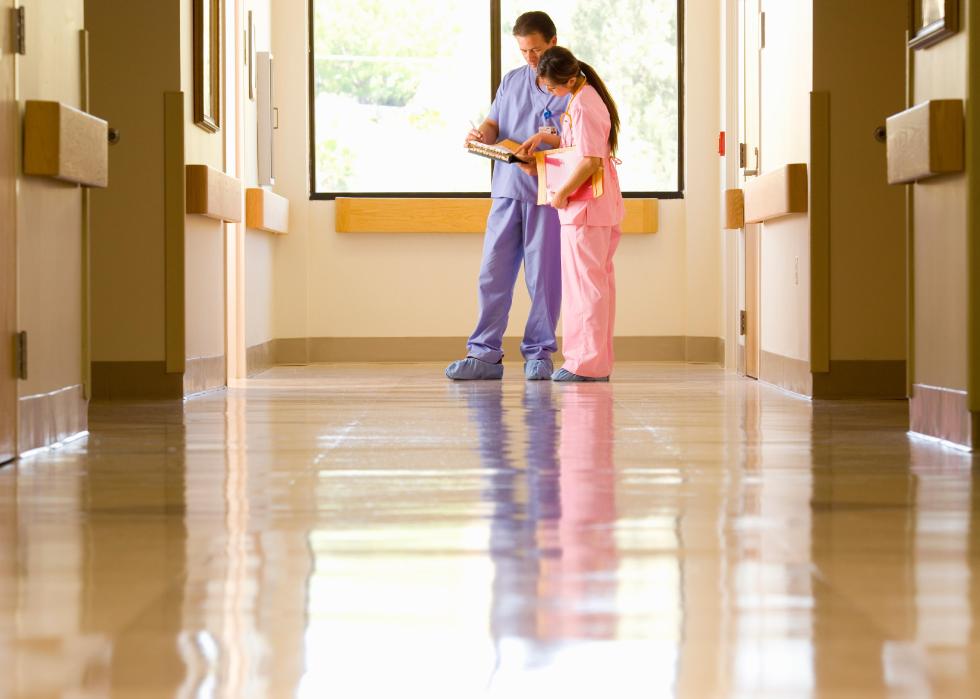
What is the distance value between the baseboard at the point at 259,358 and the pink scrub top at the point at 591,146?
1831mm

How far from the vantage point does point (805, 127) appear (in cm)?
523

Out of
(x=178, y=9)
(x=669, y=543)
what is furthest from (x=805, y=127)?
(x=669, y=543)

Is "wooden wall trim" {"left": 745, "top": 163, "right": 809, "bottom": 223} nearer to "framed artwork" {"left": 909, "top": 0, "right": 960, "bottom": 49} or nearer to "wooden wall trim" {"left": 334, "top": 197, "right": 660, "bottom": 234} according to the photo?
"framed artwork" {"left": 909, "top": 0, "right": 960, "bottom": 49}

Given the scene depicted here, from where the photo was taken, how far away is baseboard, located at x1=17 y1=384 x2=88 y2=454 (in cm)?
331

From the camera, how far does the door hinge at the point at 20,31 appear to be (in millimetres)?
3299

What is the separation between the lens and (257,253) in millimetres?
7371

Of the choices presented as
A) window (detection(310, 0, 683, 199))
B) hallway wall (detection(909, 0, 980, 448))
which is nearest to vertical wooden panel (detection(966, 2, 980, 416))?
hallway wall (detection(909, 0, 980, 448))

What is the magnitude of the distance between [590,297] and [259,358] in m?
2.20

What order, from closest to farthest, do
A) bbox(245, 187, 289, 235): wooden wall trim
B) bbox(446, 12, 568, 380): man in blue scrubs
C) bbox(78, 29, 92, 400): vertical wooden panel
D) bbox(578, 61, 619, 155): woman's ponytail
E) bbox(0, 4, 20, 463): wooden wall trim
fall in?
bbox(0, 4, 20, 463): wooden wall trim → bbox(78, 29, 92, 400): vertical wooden panel → bbox(578, 61, 619, 155): woman's ponytail → bbox(446, 12, 568, 380): man in blue scrubs → bbox(245, 187, 289, 235): wooden wall trim

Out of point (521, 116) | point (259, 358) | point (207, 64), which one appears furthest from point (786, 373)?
point (259, 358)

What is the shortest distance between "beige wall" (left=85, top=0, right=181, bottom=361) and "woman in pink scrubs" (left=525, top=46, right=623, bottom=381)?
58.5 inches

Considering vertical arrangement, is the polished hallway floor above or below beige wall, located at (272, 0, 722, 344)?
below

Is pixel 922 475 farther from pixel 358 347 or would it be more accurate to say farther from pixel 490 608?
pixel 358 347

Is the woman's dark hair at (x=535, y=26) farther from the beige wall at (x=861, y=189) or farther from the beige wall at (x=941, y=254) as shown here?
the beige wall at (x=941, y=254)
